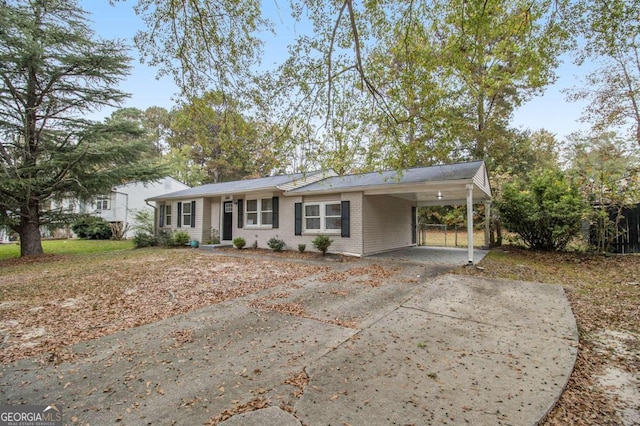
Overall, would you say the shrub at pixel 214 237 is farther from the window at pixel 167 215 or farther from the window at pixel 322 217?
the window at pixel 322 217

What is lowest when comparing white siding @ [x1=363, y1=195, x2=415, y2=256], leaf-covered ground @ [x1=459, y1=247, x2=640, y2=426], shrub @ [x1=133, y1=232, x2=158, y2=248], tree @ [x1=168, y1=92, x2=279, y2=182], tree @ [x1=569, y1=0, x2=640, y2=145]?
leaf-covered ground @ [x1=459, y1=247, x2=640, y2=426]

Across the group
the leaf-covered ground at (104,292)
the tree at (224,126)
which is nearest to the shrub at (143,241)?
the leaf-covered ground at (104,292)

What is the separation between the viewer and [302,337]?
3.61 metres

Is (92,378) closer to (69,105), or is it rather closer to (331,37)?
(331,37)

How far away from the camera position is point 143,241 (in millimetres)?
14992

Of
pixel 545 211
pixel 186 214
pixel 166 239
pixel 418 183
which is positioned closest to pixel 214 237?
pixel 186 214

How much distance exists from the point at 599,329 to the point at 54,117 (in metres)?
16.8

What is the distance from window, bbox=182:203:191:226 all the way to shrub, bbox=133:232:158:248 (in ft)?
5.73

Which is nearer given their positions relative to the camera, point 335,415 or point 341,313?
point 335,415

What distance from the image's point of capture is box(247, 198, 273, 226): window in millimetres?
12695

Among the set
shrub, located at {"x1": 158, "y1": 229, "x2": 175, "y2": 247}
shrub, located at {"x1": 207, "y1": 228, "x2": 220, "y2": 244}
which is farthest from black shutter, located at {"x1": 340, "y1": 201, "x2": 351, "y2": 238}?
shrub, located at {"x1": 158, "y1": 229, "x2": 175, "y2": 247}

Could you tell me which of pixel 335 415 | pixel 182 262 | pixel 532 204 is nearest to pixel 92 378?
pixel 335 415

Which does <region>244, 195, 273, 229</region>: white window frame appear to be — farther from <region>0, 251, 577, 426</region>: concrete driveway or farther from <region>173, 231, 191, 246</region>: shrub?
<region>0, 251, 577, 426</region>: concrete driveway

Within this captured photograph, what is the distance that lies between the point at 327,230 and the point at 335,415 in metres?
8.94
